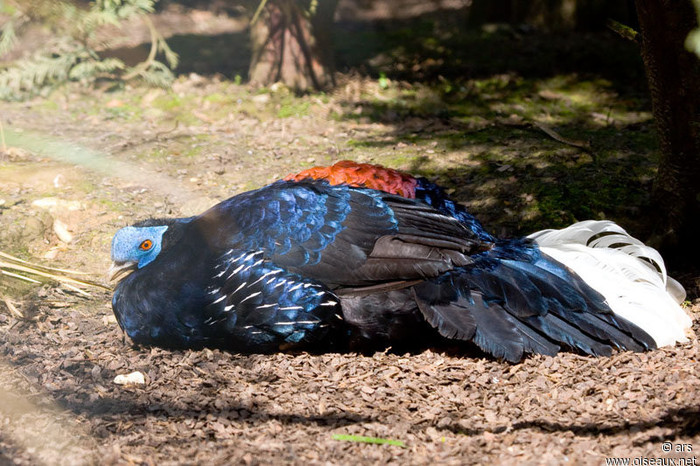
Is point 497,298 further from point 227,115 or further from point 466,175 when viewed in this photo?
point 227,115

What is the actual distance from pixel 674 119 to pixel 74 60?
666 centimetres

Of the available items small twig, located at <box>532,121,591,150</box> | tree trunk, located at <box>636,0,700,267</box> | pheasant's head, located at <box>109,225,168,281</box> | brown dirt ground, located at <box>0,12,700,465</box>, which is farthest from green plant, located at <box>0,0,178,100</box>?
tree trunk, located at <box>636,0,700,267</box>

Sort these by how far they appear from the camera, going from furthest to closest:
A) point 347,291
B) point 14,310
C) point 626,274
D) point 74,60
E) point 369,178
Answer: point 74,60
point 369,178
point 14,310
point 626,274
point 347,291

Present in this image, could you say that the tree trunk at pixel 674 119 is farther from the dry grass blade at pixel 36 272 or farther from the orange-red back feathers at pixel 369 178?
the dry grass blade at pixel 36 272

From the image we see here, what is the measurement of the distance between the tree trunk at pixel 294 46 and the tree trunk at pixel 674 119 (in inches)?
167

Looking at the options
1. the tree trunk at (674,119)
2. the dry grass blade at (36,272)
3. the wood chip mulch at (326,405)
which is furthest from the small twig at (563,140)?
the dry grass blade at (36,272)

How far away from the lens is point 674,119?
418 centimetres

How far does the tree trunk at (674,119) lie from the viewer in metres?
3.89

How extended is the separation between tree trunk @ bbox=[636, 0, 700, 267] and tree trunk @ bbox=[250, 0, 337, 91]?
423 centimetres

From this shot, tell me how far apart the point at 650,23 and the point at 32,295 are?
4330mm

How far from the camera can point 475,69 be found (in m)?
7.91

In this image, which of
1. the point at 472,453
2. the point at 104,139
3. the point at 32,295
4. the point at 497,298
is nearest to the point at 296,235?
the point at 497,298

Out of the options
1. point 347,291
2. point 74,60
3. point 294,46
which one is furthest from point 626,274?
point 74,60

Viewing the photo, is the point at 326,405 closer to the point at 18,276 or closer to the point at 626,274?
the point at 626,274
